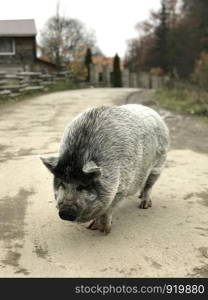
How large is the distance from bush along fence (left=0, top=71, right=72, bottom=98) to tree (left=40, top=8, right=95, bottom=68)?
4.49 meters

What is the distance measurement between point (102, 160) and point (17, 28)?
96.6 ft

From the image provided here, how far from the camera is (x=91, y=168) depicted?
13.2 feet

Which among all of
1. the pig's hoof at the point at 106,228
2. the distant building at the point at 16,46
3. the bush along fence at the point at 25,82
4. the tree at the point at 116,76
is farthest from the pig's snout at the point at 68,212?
the tree at the point at 116,76

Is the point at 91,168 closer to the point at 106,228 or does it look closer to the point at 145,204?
the point at 106,228

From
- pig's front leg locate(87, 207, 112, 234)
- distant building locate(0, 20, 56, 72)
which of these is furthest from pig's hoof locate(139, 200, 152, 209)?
distant building locate(0, 20, 56, 72)

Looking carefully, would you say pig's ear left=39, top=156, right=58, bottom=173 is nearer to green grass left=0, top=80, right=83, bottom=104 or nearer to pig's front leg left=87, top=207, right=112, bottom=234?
pig's front leg left=87, top=207, right=112, bottom=234

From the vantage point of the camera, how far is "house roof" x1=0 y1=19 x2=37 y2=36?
3085 centimetres

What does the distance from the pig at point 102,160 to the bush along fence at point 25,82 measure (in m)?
13.2

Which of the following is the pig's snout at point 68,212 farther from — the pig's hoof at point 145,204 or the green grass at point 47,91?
the green grass at point 47,91

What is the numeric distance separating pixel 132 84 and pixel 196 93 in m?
22.1

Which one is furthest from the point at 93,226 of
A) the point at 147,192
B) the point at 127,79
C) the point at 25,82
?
the point at 127,79
